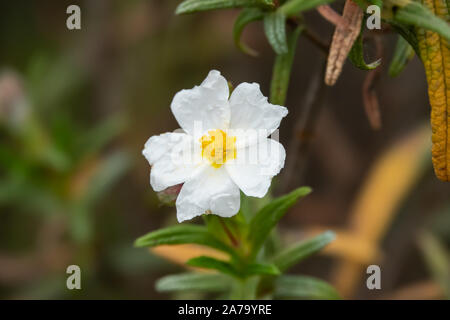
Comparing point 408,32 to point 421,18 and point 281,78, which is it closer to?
point 421,18

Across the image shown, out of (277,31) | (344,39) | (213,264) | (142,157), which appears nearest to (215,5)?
(277,31)

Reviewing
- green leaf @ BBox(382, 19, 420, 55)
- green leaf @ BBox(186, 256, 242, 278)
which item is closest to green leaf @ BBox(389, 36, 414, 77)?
green leaf @ BBox(382, 19, 420, 55)

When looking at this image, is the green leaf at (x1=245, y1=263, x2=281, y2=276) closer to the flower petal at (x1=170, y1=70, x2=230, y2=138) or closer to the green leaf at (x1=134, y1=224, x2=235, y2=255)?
the green leaf at (x1=134, y1=224, x2=235, y2=255)

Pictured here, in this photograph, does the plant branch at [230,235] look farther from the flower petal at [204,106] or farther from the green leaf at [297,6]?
the green leaf at [297,6]

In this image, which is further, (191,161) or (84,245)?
(84,245)

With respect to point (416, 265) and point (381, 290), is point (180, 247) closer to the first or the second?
point (381, 290)
